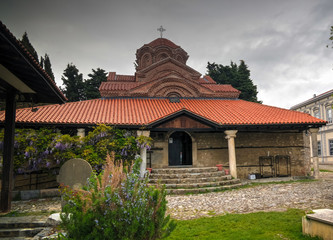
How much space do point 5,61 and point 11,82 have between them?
1461mm

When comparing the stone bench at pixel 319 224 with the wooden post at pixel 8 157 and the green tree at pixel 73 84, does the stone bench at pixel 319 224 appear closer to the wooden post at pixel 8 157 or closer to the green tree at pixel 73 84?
the wooden post at pixel 8 157

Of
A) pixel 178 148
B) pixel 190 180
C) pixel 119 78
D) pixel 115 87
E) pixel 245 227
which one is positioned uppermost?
pixel 119 78

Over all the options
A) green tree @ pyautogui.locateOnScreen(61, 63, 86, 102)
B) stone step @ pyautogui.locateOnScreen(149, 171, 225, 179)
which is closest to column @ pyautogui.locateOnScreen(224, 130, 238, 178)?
stone step @ pyautogui.locateOnScreen(149, 171, 225, 179)

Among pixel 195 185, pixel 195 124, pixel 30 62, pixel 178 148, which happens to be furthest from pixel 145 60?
pixel 30 62

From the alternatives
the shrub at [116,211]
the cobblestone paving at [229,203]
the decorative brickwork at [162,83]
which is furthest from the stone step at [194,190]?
the decorative brickwork at [162,83]

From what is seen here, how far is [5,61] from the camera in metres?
4.94

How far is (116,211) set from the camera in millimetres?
2857

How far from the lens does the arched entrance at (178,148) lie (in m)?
14.4

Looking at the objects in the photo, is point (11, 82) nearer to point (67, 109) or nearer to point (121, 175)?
point (121, 175)

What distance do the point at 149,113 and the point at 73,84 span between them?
18.4 metres

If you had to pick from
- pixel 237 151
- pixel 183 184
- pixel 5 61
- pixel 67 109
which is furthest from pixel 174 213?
pixel 67 109

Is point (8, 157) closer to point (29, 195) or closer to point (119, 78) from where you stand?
point (29, 195)

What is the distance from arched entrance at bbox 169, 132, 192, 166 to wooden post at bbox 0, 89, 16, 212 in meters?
9.06

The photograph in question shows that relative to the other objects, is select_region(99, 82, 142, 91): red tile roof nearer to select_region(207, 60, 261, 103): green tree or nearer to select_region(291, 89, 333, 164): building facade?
select_region(207, 60, 261, 103): green tree
